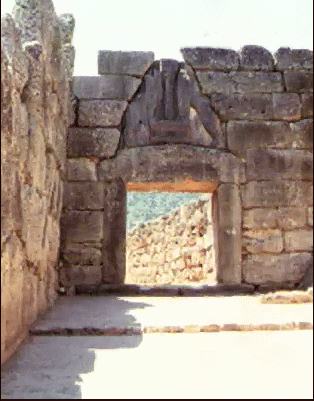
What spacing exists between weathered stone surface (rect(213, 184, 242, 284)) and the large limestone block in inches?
41.1

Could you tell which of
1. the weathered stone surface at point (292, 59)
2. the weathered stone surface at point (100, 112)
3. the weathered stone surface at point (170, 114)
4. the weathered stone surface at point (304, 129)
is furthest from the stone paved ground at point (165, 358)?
the weathered stone surface at point (292, 59)

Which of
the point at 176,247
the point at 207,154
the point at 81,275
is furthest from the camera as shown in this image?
the point at 176,247

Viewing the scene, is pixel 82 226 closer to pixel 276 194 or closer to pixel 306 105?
pixel 276 194

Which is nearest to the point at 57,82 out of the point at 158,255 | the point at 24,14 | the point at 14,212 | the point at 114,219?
the point at 24,14

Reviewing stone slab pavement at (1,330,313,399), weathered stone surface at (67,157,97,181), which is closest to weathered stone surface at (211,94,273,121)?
weathered stone surface at (67,157,97,181)

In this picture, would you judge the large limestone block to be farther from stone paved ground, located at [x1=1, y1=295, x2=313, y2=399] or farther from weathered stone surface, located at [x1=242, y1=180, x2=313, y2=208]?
stone paved ground, located at [x1=1, y1=295, x2=313, y2=399]

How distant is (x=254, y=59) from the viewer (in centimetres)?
727

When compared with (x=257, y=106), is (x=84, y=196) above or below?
below

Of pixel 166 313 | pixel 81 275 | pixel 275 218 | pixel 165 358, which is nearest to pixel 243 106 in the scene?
pixel 275 218

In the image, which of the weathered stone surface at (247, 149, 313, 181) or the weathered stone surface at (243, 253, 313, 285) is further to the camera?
the weathered stone surface at (247, 149, 313, 181)

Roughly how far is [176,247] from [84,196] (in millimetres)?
4825

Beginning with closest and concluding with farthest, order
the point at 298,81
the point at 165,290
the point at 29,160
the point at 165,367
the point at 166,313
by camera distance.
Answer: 1. the point at 165,367
2. the point at 29,160
3. the point at 166,313
4. the point at 165,290
5. the point at 298,81

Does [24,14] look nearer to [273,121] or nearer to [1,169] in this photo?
[1,169]

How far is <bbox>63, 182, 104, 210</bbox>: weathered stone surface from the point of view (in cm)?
679
